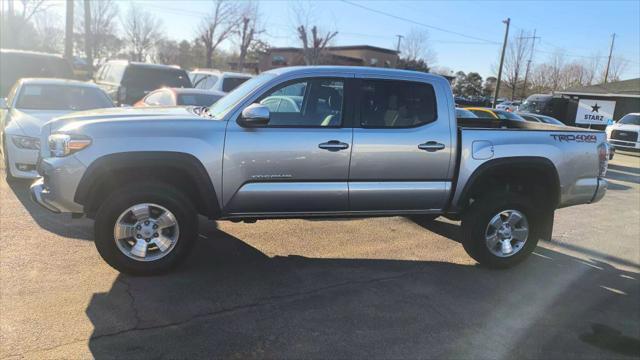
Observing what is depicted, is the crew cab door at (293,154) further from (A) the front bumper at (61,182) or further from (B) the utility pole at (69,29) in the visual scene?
(B) the utility pole at (69,29)

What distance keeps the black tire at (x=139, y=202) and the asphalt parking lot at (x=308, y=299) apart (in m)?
0.14

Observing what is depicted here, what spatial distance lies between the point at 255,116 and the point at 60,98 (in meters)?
5.52

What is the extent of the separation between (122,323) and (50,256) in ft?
5.33

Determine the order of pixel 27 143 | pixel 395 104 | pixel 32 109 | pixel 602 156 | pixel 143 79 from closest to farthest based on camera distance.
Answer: pixel 395 104 → pixel 602 156 → pixel 27 143 → pixel 32 109 → pixel 143 79

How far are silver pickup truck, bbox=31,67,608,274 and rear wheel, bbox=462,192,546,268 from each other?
1 cm

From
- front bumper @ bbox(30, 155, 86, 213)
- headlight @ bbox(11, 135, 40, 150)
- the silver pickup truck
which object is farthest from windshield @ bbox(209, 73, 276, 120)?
headlight @ bbox(11, 135, 40, 150)

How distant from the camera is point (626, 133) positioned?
21250mm

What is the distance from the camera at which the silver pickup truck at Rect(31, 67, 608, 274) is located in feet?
13.8

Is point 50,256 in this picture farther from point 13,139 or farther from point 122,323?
point 13,139

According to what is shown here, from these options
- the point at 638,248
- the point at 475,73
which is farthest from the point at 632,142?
the point at 475,73

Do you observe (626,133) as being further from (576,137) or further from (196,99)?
(196,99)

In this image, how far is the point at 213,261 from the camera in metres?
4.95

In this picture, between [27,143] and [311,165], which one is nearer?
[311,165]

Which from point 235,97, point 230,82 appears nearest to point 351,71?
point 235,97
